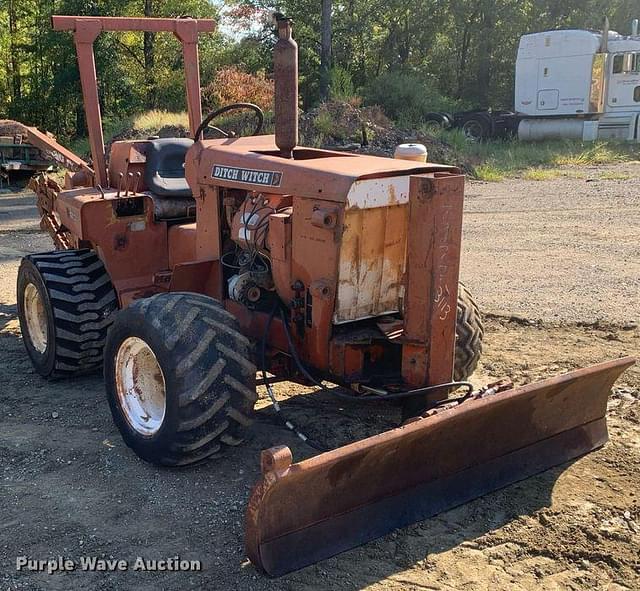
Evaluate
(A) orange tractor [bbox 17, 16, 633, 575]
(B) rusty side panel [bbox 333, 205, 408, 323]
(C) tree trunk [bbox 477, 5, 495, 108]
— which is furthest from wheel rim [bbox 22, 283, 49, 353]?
(C) tree trunk [bbox 477, 5, 495, 108]

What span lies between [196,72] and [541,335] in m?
3.44

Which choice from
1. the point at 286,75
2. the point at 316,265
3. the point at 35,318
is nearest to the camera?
the point at 316,265

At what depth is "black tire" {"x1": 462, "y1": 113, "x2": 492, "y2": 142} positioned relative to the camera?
24.2 m

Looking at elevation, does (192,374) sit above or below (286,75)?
below

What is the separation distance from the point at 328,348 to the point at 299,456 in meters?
0.68

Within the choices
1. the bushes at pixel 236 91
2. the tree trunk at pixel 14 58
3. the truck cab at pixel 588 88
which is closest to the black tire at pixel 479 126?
the truck cab at pixel 588 88

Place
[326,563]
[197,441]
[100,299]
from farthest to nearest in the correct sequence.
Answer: [100,299] < [197,441] < [326,563]

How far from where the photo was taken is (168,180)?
579 cm

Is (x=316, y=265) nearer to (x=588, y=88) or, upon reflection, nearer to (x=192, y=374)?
(x=192, y=374)

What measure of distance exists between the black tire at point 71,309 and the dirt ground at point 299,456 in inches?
8.4

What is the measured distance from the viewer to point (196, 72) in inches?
238

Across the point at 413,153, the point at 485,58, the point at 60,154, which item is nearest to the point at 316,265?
the point at 413,153

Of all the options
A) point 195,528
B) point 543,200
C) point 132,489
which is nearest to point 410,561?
point 195,528

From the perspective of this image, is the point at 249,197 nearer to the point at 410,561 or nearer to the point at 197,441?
the point at 197,441
